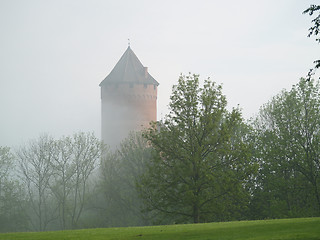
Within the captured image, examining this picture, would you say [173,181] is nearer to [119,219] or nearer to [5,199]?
[119,219]

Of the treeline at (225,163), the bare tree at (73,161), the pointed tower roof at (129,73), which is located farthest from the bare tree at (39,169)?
the pointed tower roof at (129,73)

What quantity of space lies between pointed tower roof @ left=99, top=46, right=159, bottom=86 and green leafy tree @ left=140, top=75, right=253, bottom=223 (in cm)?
3823

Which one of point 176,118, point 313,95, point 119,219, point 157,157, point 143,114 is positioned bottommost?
point 119,219

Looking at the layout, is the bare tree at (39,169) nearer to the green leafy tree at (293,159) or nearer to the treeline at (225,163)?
the treeline at (225,163)

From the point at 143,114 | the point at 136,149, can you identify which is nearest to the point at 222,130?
the point at 136,149

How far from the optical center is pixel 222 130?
25312 mm

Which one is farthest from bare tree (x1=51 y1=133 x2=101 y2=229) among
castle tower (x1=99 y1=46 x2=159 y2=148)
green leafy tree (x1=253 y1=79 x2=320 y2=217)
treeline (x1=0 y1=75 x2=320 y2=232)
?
green leafy tree (x1=253 y1=79 x2=320 y2=217)

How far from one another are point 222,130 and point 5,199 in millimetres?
27527

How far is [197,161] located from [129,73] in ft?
138

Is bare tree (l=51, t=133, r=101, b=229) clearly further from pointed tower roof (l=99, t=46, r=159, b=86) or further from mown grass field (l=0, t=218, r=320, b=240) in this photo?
mown grass field (l=0, t=218, r=320, b=240)

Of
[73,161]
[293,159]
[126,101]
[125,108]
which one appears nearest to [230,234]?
[293,159]

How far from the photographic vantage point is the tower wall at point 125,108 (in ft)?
205

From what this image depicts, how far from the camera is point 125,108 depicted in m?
63.3

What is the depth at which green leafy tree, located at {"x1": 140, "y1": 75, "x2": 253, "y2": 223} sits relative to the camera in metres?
24.5
